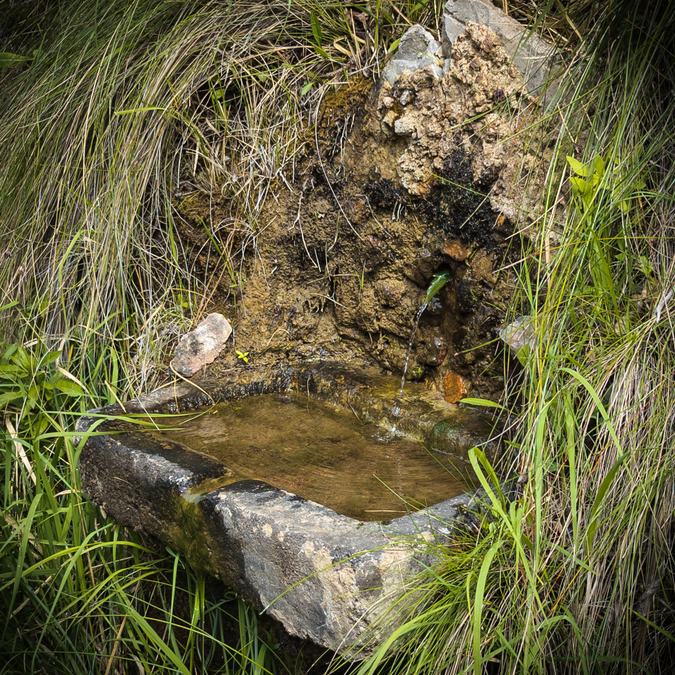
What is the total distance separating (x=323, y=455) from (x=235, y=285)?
2.69 ft

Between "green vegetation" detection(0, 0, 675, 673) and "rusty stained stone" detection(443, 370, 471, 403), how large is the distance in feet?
0.86

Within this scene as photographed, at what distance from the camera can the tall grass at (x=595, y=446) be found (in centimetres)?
138

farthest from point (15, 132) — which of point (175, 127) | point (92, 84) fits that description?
point (175, 127)

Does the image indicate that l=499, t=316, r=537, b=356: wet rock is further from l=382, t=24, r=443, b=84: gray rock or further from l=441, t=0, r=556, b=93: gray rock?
l=382, t=24, r=443, b=84: gray rock

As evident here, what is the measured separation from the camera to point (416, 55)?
95.6 inches

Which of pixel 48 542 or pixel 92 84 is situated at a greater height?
pixel 92 84

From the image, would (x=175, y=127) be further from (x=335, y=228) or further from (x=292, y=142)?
(x=335, y=228)

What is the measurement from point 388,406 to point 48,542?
39.6 inches

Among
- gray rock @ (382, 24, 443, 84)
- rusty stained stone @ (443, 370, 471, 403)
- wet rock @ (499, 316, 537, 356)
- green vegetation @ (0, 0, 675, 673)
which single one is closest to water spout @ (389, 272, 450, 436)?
rusty stained stone @ (443, 370, 471, 403)

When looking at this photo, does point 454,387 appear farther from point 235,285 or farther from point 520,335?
point 235,285

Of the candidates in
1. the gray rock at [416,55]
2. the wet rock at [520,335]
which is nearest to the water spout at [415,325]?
the wet rock at [520,335]

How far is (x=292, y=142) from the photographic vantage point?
106 inches

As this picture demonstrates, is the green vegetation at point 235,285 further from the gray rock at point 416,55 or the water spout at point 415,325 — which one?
the water spout at point 415,325

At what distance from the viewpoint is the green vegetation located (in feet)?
4.65
